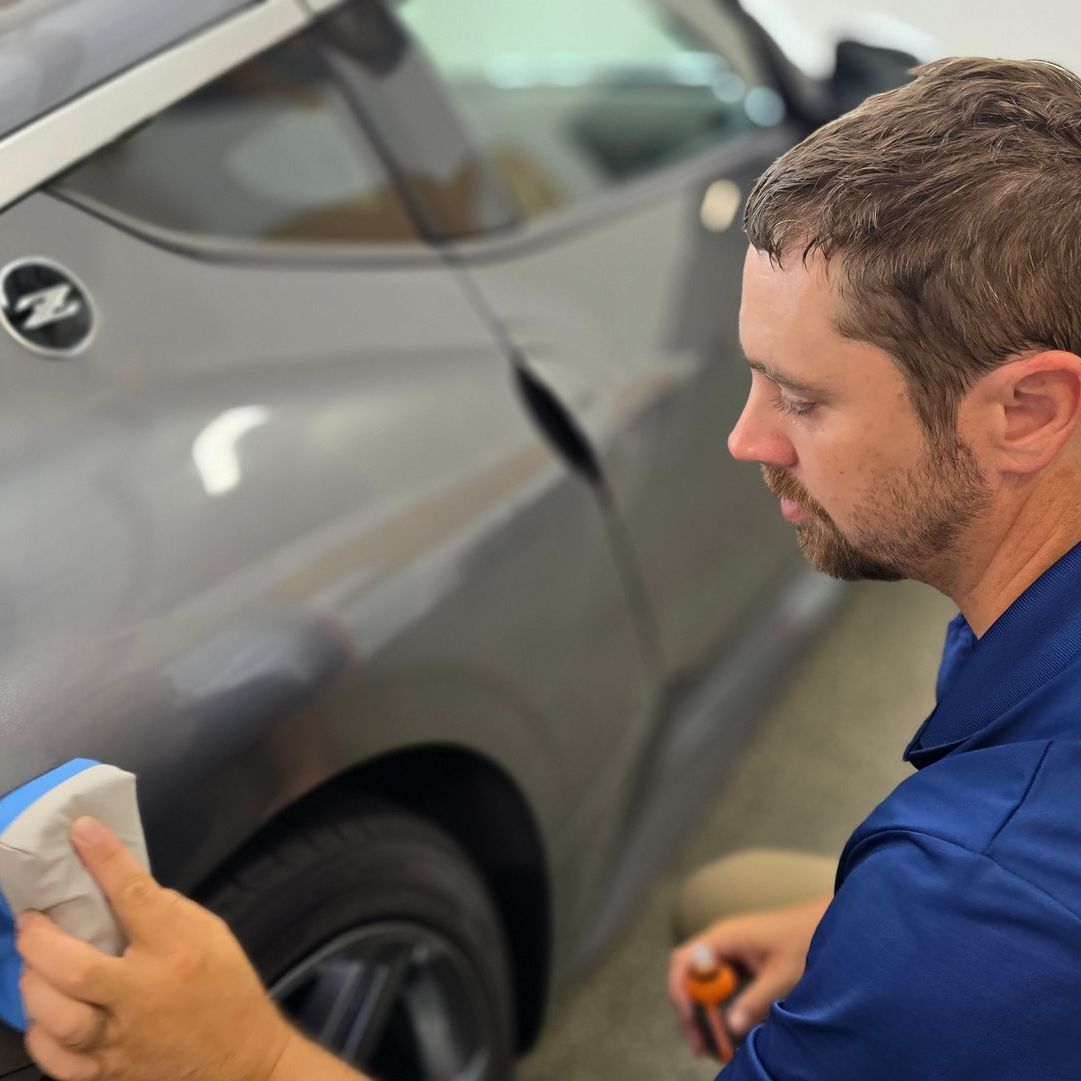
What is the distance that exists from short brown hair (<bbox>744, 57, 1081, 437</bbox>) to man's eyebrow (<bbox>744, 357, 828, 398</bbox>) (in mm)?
60

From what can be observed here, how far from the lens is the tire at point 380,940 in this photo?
4.24 feet

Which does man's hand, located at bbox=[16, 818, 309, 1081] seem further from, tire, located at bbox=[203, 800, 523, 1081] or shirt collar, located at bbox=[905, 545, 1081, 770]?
shirt collar, located at bbox=[905, 545, 1081, 770]

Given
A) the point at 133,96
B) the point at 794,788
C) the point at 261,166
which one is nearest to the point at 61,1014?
the point at 133,96

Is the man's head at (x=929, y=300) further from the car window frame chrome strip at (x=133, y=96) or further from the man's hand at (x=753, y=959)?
the car window frame chrome strip at (x=133, y=96)

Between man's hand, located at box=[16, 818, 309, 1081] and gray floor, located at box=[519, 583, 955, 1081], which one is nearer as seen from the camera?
man's hand, located at box=[16, 818, 309, 1081]

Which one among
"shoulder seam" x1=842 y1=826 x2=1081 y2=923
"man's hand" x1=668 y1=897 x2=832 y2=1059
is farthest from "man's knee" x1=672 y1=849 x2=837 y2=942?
"shoulder seam" x1=842 y1=826 x2=1081 y2=923

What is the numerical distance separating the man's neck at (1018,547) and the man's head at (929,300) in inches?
0.5

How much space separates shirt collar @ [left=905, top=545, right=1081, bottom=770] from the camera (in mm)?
1062

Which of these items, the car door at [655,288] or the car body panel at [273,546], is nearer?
the car body panel at [273,546]

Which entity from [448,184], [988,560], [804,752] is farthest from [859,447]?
[804,752]

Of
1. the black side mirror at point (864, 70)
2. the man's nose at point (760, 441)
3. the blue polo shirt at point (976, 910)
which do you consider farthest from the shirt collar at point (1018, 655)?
the black side mirror at point (864, 70)

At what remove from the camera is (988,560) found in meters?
1.14

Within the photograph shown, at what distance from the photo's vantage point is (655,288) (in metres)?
1.99

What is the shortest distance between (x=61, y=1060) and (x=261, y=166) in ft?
3.44
